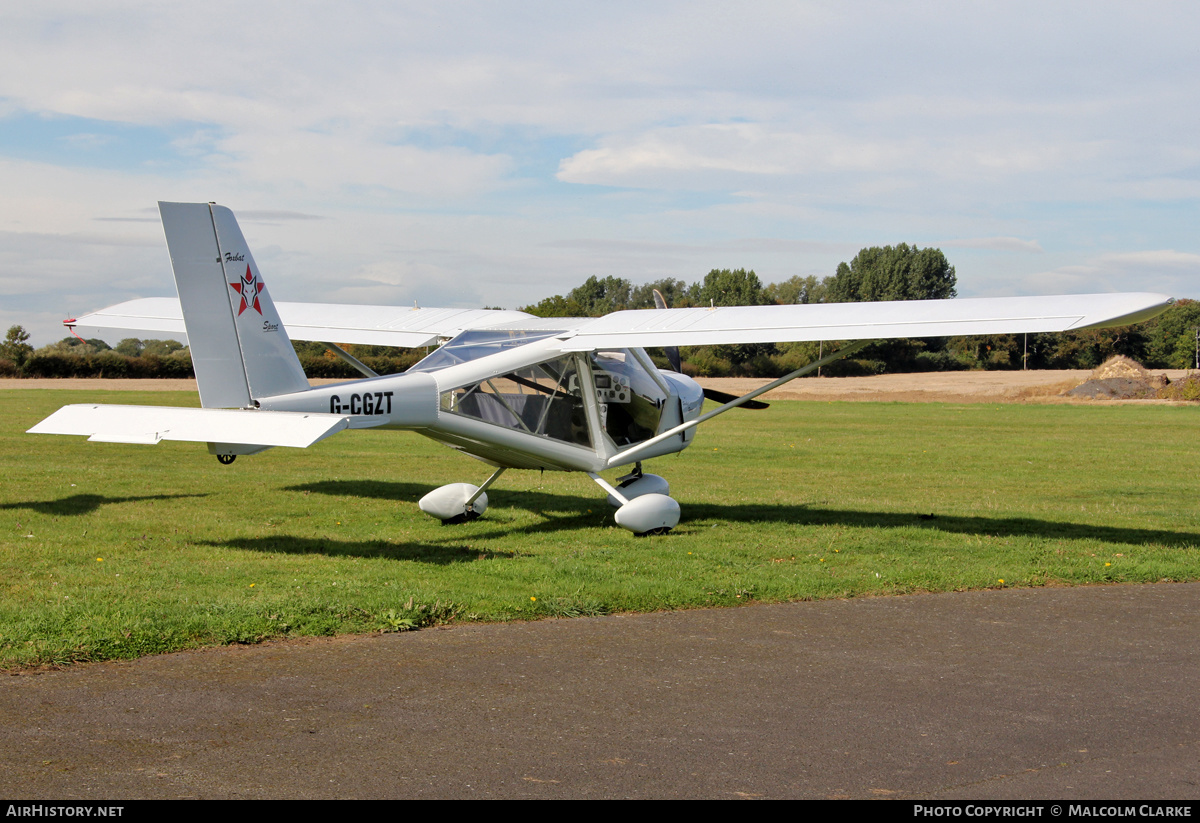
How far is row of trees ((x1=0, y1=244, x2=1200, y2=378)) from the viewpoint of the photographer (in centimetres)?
6206

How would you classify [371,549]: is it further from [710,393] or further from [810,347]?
[810,347]

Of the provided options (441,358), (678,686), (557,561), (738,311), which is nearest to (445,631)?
(678,686)

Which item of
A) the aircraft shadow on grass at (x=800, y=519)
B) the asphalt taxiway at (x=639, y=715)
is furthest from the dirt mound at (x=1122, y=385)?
the asphalt taxiway at (x=639, y=715)

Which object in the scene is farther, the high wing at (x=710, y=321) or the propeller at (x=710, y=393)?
the propeller at (x=710, y=393)

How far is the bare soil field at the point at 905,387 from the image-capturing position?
4747 cm

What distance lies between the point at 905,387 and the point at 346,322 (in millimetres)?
47388

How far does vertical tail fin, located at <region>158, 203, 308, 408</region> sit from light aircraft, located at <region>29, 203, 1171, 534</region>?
12 millimetres

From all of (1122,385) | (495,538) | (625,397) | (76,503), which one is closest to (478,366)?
(495,538)

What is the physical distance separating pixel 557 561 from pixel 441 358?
2839 millimetres

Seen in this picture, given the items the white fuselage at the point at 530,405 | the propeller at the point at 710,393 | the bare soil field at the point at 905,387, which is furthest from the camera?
the bare soil field at the point at 905,387

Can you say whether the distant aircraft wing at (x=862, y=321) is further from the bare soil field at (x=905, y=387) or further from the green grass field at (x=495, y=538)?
the bare soil field at (x=905, y=387)

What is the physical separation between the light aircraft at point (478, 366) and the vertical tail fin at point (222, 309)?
0.01 m

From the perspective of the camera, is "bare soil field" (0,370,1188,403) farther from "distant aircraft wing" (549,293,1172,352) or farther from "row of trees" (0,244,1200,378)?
"distant aircraft wing" (549,293,1172,352)
